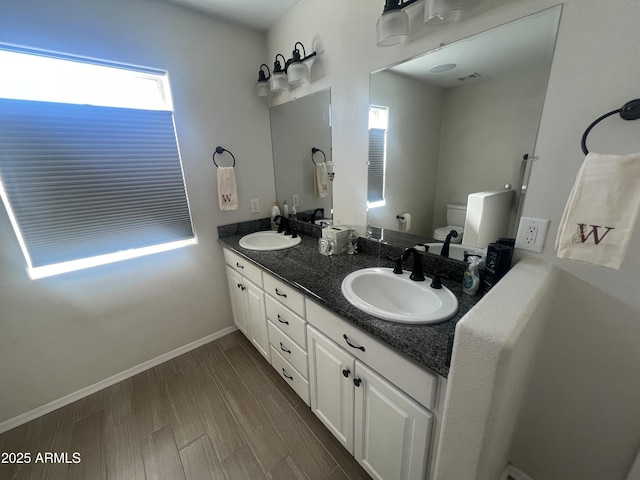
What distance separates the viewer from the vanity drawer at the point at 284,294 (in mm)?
1254

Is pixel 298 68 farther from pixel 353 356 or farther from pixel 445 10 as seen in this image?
pixel 353 356

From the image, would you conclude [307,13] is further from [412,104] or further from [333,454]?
[333,454]

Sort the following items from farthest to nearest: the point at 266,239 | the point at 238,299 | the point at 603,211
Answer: the point at 266,239
the point at 238,299
the point at 603,211

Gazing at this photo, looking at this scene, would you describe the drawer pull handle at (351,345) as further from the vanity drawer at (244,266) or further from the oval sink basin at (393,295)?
the vanity drawer at (244,266)

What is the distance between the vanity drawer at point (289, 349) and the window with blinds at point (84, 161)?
3.52 feet

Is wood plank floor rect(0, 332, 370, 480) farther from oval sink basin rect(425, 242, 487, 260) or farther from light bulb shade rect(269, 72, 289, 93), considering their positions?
light bulb shade rect(269, 72, 289, 93)

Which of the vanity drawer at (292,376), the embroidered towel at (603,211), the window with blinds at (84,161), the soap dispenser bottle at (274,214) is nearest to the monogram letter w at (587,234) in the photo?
the embroidered towel at (603,211)

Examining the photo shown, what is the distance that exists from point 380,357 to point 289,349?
0.72 meters

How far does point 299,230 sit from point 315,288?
3.39ft

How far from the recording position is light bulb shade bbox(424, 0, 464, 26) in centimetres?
88

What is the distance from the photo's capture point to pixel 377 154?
141cm

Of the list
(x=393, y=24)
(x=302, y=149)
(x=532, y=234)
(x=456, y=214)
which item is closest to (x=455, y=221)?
(x=456, y=214)

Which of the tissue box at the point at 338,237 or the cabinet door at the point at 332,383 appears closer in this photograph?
the cabinet door at the point at 332,383

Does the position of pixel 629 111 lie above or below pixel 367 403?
above
